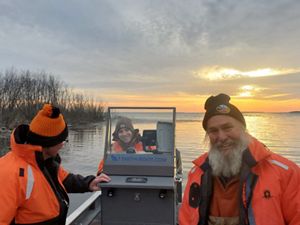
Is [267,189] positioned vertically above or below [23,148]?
below

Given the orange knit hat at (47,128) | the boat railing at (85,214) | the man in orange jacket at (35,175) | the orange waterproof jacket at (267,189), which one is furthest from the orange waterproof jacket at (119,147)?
the orange waterproof jacket at (267,189)

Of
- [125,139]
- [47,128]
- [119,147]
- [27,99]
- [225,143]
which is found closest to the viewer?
[225,143]

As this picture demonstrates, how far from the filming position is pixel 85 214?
485 centimetres

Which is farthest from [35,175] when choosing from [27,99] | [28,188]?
[27,99]

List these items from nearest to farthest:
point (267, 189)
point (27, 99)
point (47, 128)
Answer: point (267, 189) → point (47, 128) → point (27, 99)

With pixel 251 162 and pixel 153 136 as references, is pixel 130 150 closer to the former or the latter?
pixel 153 136

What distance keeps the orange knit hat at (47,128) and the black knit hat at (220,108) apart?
98 cm

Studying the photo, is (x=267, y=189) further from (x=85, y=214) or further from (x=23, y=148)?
(x=85, y=214)

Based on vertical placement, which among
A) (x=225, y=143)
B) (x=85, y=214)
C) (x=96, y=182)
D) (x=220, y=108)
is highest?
(x=220, y=108)

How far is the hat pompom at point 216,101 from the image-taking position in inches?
84.5

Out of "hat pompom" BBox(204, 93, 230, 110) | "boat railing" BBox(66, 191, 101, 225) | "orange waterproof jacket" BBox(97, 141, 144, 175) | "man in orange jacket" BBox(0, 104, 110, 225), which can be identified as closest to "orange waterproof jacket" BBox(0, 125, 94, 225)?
"man in orange jacket" BBox(0, 104, 110, 225)

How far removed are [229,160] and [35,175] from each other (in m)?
1.19

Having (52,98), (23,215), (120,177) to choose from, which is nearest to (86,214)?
(120,177)

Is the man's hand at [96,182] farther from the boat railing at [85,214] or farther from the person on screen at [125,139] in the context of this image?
the boat railing at [85,214]
